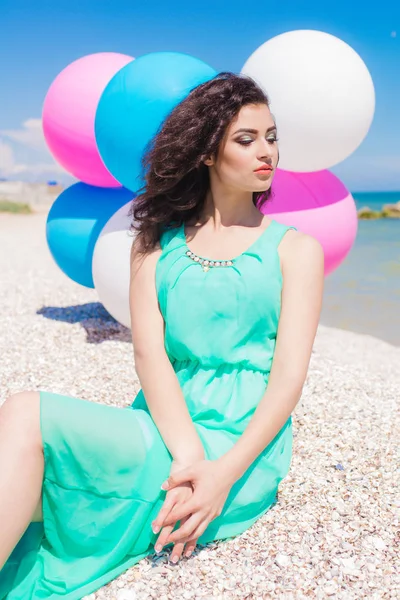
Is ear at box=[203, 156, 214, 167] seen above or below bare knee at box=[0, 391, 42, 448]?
above

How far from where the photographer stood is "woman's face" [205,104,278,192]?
94.0 inches

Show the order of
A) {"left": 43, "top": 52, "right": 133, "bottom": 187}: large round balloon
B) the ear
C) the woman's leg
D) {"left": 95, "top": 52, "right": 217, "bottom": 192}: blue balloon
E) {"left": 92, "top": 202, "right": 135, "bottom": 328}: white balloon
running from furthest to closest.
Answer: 1. {"left": 43, "top": 52, "right": 133, "bottom": 187}: large round balloon
2. {"left": 92, "top": 202, "right": 135, "bottom": 328}: white balloon
3. {"left": 95, "top": 52, "right": 217, "bottom": 192}: blue balloon
4. the ear
5. the woman's leg

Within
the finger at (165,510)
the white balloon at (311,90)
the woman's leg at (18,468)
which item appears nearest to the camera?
the woman's leg at (18,468)

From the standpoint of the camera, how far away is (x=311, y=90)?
13.1ft

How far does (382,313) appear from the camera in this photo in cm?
848

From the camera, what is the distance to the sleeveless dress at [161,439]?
205cm

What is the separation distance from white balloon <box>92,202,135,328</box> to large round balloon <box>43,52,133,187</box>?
608 millimetres

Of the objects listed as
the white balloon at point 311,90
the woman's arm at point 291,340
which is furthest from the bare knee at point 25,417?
the white balloon at point 311,90

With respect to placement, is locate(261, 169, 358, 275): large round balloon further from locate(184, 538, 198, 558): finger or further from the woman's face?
locate(184, 538, 198, 558): finger

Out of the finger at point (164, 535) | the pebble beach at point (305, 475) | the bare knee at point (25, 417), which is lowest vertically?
the pebble beach at point (305, 475)

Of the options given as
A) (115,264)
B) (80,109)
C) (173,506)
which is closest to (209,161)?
(173,506)

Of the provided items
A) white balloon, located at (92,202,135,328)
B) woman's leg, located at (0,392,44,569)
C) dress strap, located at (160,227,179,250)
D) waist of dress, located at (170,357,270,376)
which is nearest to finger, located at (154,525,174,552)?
woman's leg, located at (0,392,44,569)

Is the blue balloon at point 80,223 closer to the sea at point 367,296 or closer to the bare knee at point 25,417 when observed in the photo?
the bare knee at point 25,417

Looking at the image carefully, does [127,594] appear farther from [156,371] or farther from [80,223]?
[80,223]
